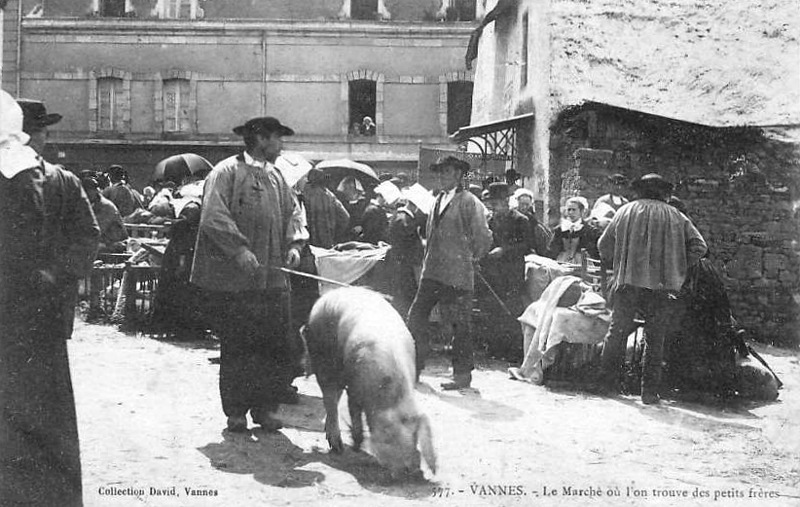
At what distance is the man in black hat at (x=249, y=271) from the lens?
18.1ft

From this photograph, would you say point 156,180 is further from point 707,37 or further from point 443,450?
point 443,450

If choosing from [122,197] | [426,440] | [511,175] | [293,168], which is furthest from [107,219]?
[511,175]

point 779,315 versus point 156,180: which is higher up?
point 156,180

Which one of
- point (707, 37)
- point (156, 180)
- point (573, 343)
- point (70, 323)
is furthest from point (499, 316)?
point (156, 180)

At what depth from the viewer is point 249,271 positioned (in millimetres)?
5414

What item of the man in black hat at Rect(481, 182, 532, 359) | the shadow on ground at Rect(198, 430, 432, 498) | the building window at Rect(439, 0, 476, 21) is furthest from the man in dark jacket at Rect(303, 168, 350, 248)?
the building window at Rect(439, 0, 476, 21)

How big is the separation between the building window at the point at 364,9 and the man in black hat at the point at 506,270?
17.6 metres

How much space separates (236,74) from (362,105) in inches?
158

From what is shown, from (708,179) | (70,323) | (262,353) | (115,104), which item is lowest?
(262,353)

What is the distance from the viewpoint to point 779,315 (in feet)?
37.3

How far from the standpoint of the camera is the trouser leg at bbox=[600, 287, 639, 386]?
23.7ft

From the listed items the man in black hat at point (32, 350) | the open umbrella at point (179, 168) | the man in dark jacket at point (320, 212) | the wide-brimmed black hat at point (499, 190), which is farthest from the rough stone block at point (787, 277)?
the open umbrella at point (179, 168)

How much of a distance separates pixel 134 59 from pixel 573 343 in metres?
21.4

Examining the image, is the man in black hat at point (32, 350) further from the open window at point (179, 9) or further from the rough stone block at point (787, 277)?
the open window at point (179, 9)
